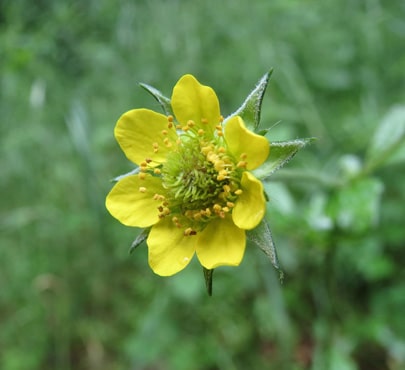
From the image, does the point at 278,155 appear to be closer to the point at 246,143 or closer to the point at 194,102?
the point at 246,143

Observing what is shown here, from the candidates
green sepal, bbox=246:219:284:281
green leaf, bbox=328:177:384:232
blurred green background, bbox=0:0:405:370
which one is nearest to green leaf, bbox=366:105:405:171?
blurred green background, bbox=0:0:405:370

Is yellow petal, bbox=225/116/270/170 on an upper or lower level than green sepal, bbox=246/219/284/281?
upper

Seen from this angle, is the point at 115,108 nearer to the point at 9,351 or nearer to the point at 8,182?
the point at 8,182

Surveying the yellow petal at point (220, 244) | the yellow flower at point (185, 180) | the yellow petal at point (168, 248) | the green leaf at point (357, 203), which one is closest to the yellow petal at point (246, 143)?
the yellow flower at point (185, 180)

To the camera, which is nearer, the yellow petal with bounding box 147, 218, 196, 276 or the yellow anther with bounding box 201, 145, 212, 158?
the yellow petal with bounding box 147, 218, 196, 276

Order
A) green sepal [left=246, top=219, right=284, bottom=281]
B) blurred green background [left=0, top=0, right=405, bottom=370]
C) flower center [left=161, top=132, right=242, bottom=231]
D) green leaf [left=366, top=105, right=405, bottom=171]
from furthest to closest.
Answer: blurred green background [left=0, top=0, right=405, bottom=370] < green leaf [left=366, top=105, right=405, bottom=171] < flower center [left=161, top=132, right=242, bottom=231] < green sepal [left=246, top=219, right=284, bottom=281]

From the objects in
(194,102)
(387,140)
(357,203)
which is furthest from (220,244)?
(387,140)

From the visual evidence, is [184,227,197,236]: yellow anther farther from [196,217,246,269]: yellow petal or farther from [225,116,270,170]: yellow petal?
[225,116,270,170]: yellow petal

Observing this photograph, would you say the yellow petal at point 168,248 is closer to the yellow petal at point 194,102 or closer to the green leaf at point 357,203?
the yellow petal at point 194,102

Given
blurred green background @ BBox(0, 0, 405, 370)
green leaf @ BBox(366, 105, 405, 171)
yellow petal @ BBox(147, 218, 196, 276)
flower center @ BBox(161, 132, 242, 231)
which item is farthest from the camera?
blurred green background @ BBox(0, 0, 405, 370)
